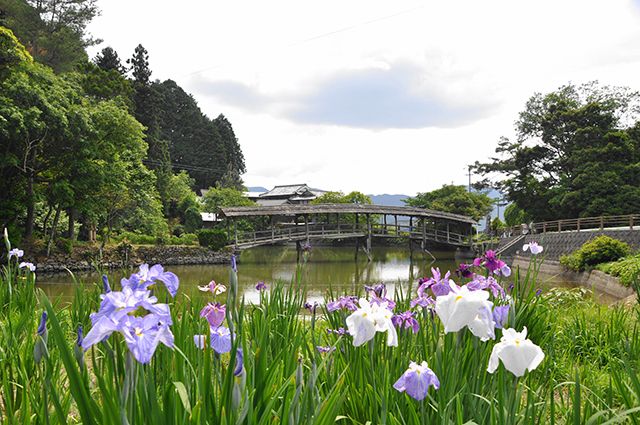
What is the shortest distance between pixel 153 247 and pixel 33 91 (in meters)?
8.76

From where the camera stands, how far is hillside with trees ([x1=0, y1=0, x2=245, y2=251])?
15.0 m

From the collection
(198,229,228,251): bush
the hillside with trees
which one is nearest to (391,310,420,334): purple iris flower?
the hillside with trees

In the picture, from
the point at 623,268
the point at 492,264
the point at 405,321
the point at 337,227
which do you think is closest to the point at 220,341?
the point at 405,321

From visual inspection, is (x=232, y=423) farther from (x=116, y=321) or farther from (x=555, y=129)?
(x=555, y=129)

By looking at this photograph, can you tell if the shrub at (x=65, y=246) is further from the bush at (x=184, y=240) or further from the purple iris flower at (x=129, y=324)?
the purple iris flower at (x=129, y=324)

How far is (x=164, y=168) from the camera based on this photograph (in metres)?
30.5

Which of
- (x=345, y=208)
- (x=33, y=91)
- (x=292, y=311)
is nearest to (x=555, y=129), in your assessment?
(x=345, y=208)

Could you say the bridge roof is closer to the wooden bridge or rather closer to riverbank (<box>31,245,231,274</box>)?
the wooden bridge

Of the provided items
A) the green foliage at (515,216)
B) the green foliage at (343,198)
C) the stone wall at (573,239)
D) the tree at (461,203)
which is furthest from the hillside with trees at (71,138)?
the green foliage at (515,216)

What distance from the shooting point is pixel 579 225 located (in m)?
19.1

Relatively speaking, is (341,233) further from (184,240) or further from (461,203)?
(461,203)

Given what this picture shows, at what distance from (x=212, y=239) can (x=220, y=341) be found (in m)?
22.8

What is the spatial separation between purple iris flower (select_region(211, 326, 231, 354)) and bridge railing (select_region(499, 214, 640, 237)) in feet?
58.3

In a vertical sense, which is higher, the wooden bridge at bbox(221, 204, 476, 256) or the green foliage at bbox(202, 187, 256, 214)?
the green foliage at bbox(202, 187, 256, 214)
